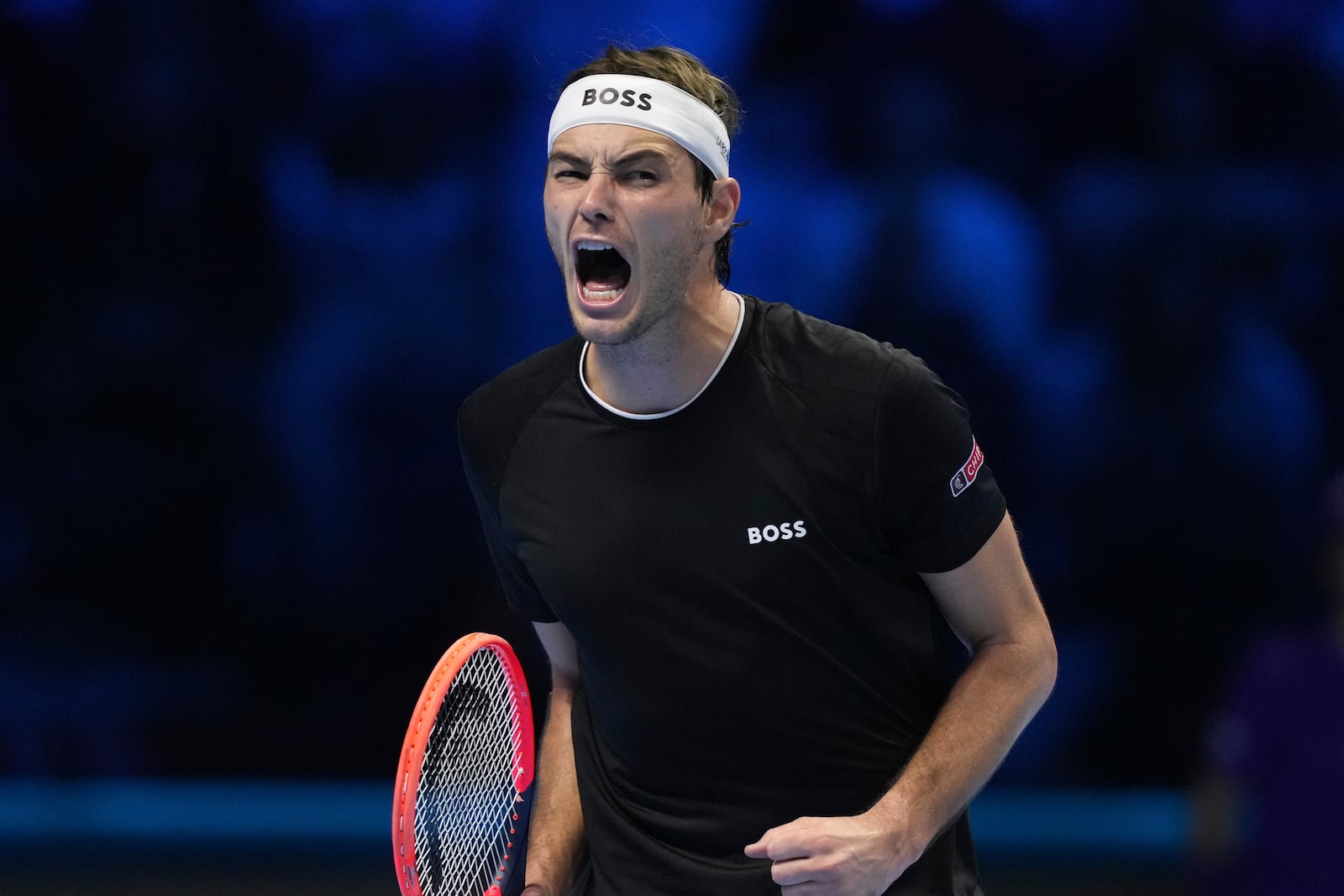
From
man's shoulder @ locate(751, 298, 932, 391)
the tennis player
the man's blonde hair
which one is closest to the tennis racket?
the tennis player

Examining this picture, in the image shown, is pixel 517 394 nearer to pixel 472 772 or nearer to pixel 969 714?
pixel 472 772

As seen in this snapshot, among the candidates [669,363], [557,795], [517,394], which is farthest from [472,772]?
[669,363]

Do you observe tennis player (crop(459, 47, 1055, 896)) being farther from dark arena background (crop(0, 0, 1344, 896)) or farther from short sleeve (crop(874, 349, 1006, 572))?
dark arena background (crop(0, 0, 1344, 896))

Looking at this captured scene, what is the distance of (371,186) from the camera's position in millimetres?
4637

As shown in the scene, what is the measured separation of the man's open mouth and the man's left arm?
513mm

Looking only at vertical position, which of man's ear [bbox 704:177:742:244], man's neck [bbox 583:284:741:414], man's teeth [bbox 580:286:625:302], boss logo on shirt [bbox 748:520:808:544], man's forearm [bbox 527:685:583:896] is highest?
man's ear [bbox 704:177:742:244]

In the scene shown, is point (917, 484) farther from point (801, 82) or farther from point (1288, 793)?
point (801, 82)

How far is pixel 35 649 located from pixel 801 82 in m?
2.77

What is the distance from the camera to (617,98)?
→ 201 centimetres

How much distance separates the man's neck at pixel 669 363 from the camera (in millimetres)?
1963

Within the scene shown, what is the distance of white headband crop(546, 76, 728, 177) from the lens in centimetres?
199

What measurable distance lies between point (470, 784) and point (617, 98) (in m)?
0.93

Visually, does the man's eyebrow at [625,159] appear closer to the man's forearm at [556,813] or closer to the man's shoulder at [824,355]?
the man's shoulder at [824,355]

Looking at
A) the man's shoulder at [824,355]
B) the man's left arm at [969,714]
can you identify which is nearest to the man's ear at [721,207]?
the man's shoulder at [824,355]
